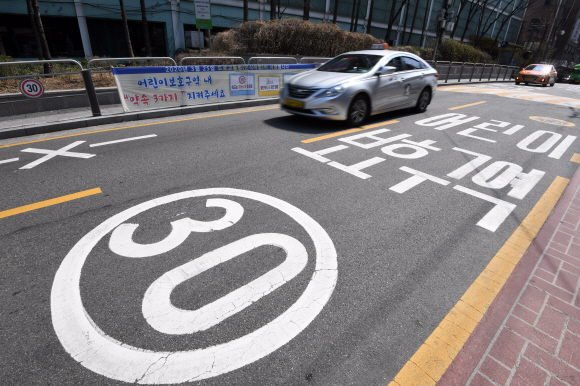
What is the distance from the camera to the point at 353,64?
787 cm

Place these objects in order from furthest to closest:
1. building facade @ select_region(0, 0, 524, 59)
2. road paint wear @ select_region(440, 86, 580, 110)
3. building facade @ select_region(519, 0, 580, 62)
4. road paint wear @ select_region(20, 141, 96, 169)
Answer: building facade @ select_region(519, 0, 580, 62)
building facade @ select_region(0, 0, 524, 59)
road paint wear @ select_region(440, 86, 580, 110)
road paint wear @ select_region(20, 141, 96, 169)

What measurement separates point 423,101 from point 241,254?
8.78 metres

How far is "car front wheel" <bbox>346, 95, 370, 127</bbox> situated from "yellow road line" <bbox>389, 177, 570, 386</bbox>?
4.45m

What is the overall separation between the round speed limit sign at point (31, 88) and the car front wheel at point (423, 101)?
9913 mm

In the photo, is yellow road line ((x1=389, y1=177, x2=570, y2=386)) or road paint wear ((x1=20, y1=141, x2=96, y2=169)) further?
road paint wear ((x1=20, y1=141, x2=96, y2=169))

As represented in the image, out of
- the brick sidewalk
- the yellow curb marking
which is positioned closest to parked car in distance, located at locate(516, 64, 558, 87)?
the yellow curb marking

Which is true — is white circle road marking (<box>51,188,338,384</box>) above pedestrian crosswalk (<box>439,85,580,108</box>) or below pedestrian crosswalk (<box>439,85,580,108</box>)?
below

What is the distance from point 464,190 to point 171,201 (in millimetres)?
3996

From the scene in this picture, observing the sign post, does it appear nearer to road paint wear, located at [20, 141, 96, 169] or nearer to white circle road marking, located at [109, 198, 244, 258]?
road paint wear, located at [20, 141, 96, 169]

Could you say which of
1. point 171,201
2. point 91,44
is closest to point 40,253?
point 171,201

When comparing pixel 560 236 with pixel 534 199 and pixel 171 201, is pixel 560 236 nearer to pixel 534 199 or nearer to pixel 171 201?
pixel 534 199

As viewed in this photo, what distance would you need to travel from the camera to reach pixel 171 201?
3.73m

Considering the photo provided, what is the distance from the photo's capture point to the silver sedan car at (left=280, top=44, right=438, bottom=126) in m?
6.93

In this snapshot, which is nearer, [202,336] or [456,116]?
[202,336]
